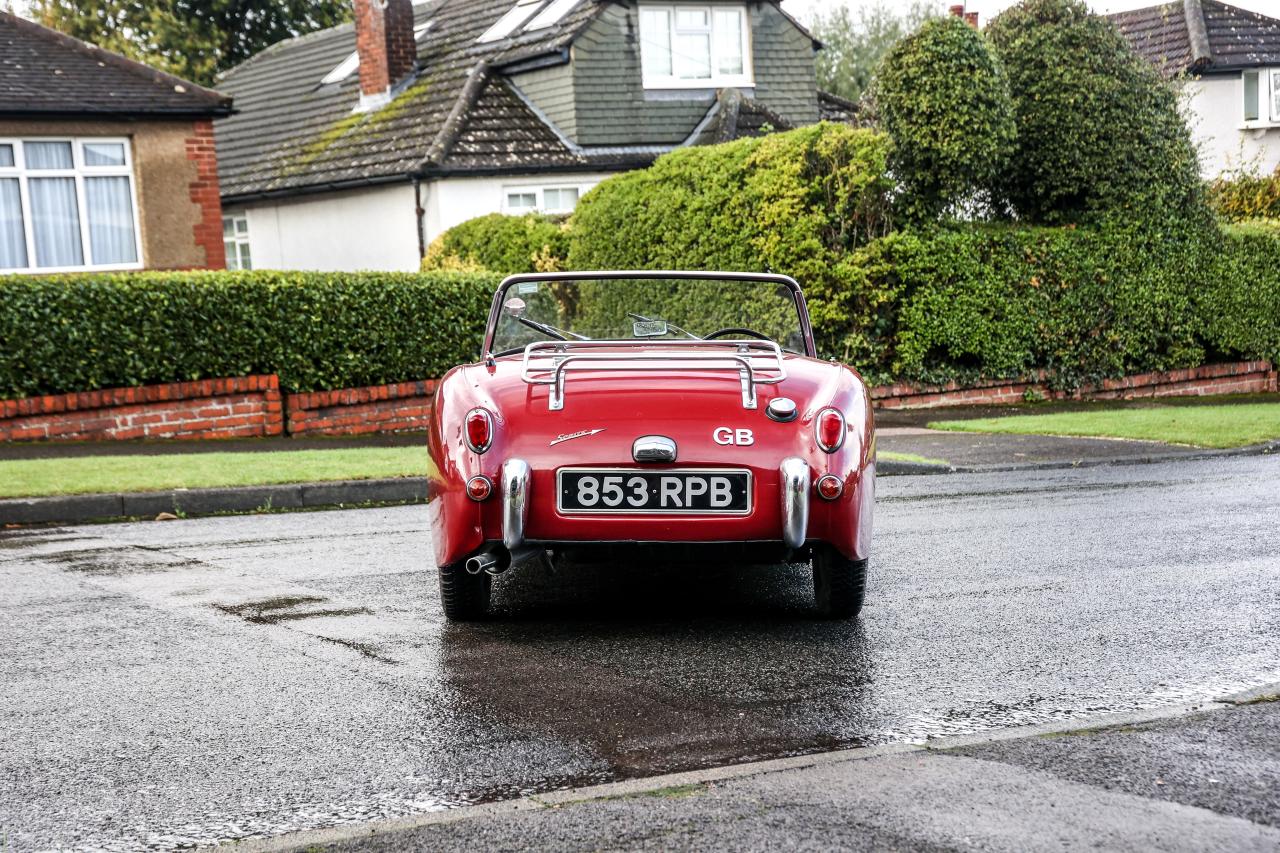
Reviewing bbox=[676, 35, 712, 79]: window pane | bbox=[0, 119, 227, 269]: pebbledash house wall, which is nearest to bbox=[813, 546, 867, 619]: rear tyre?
bbox=[0, 119, 227, 269]: pebbledash house wall

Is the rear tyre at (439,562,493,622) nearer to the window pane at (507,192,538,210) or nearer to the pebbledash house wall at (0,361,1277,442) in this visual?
the pebbledash house wall at (0,361,1277,442)

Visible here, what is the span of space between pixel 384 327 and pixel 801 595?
10444 millimetres

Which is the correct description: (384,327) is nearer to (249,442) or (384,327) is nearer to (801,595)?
(249,442)

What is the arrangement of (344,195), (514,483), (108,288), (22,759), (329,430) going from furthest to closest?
(344,195)
(329,430)
(108,288)
(514,483)
(22,759)

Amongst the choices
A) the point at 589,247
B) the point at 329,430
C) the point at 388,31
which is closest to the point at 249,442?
the point at 329,430

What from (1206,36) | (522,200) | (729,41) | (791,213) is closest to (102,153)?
(522,200)

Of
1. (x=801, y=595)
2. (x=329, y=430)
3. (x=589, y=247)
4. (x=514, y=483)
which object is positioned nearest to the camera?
(x=514, y=483)

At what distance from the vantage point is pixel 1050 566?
7238 millimetres

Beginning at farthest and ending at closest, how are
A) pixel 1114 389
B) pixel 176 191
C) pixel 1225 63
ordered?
1. pixel 1225 63
2. pixel 176 191
3. pixel 1114 389

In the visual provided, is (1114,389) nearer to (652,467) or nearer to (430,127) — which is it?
(430,127)

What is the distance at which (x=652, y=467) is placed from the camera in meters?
5.48

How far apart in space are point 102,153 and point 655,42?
34.5 ft

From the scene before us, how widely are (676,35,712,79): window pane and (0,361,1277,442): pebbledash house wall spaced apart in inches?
446

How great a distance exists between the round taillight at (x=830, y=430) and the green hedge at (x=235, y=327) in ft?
34.8
